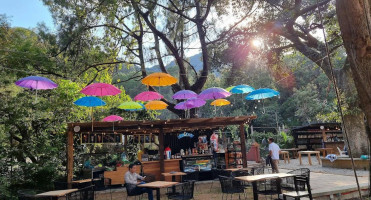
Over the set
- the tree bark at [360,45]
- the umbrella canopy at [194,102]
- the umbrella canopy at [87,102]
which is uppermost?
the umbrella canopy at [194,102]

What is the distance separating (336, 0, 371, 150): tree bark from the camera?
2670mm

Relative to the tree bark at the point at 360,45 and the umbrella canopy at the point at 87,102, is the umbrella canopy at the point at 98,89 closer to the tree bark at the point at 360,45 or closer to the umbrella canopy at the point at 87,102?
the umbrella canopy at the point at 87,102

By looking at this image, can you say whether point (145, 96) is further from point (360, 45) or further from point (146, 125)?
point (360, 45)

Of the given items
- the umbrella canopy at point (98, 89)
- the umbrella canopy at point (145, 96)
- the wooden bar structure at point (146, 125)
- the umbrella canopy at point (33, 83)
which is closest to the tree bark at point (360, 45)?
the umbrella canopy at point (98, 89)

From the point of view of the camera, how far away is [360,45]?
2701 mm

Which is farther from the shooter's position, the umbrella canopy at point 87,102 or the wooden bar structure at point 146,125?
the wooden bar structure at point 146,125

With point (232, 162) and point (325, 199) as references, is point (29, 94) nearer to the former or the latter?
point (232, 162)

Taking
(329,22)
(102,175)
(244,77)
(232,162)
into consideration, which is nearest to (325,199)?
(232,162)

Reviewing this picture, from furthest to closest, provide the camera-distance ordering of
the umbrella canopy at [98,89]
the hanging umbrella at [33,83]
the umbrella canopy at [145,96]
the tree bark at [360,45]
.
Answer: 1. the umbrella canopy at [145,96]
2. the umbrella canopy at [98,89]
3. the hanging umbrella at [33,83]
4. the tree bark at [360,45]

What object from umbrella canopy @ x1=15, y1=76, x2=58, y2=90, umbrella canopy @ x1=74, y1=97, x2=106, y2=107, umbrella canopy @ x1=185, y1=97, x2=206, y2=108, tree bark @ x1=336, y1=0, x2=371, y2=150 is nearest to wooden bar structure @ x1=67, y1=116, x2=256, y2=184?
umbrella canopy @ x1=74, y1=97, x2=106, y2=107

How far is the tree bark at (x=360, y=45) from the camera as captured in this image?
2670 mm

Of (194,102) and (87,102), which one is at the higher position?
(194,102)

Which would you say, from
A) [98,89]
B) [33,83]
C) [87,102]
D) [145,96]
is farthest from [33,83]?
[145,96]

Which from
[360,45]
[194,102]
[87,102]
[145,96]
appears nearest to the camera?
[360,45]
